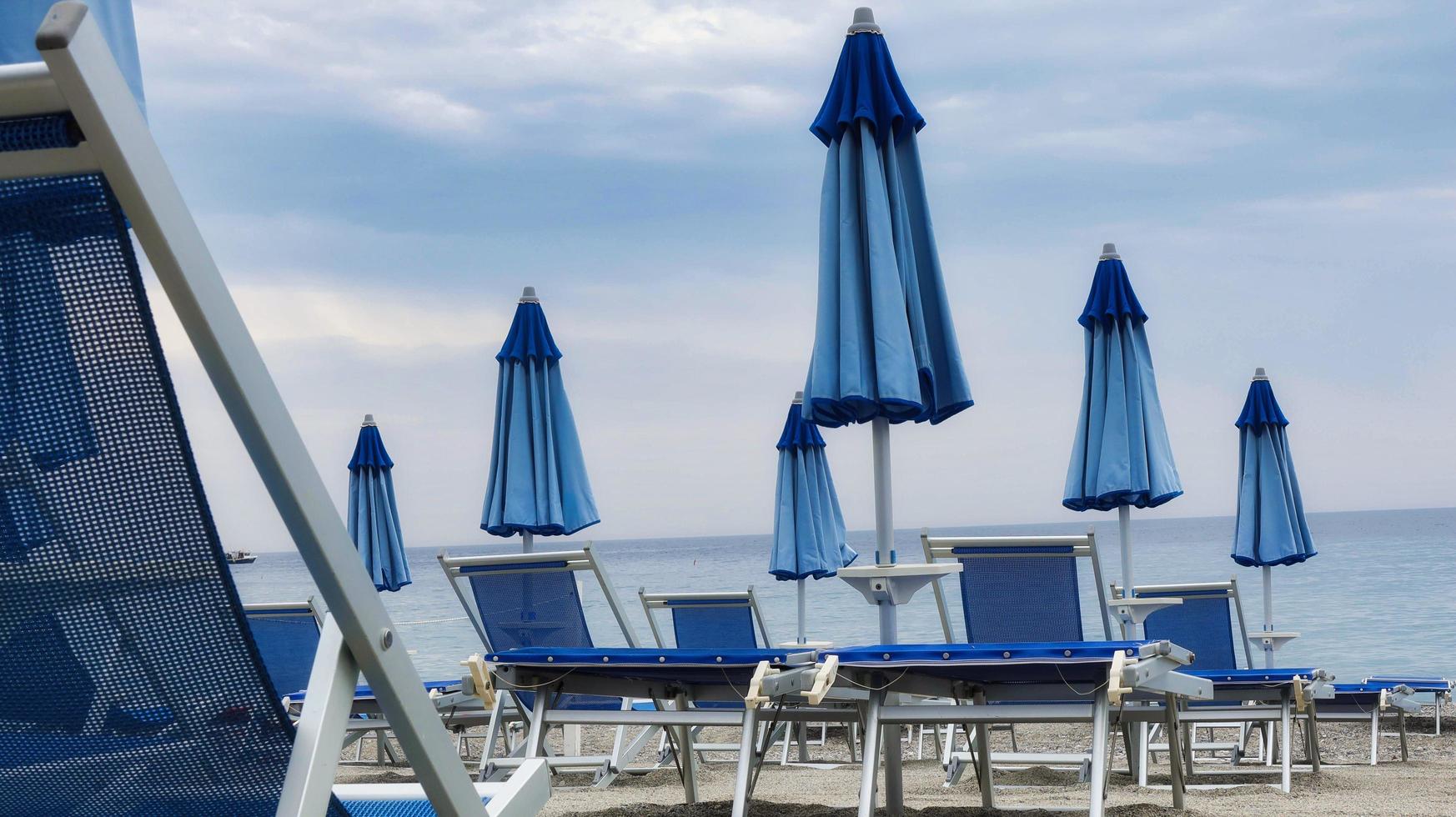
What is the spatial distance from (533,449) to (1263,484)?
485cm

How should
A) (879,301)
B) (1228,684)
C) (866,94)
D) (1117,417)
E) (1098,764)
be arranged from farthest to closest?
(1117,417) < (1228,684) < (866,94) < (879,301) < (1098,764)

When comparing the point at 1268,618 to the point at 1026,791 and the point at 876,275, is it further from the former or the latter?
the point at 876,275

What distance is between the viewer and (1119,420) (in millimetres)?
6492

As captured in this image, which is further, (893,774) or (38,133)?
(893,774)

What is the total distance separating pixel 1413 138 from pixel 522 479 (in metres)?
28.0

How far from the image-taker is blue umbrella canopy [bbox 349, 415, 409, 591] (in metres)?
8.79

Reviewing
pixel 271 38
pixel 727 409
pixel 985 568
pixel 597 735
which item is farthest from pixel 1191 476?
pixel 985 568

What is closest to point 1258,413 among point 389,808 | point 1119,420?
point 1119,420

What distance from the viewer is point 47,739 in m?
1.24

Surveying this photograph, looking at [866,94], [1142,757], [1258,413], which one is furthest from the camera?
[1258,413]

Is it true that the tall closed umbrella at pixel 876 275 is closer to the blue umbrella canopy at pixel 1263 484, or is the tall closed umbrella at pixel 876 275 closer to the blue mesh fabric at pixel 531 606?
the blue mesh fabric at pixel 531 606

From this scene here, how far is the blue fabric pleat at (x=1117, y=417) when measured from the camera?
6.42 meters

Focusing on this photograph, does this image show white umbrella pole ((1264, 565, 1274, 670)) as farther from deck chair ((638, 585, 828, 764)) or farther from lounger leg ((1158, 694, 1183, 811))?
lounger leg ((1158, 694, 1183, 811))

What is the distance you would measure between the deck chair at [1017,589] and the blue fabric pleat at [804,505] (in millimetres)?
3949
